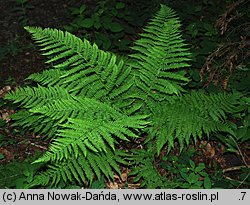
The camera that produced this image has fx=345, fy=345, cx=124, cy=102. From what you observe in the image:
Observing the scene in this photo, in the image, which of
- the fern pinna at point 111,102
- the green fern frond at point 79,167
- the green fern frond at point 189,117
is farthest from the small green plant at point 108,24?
the green fern frond at point 79,167

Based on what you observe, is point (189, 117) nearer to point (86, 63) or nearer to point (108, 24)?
point (86, 63)

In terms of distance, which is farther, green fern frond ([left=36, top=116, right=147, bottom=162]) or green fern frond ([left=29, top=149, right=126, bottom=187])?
green fern frond ([left=29, top=149, right=126, bottom=187])

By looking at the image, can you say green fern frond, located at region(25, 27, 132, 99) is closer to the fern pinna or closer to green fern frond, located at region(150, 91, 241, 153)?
the fern pinna

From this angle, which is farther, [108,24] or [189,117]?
[108,24]

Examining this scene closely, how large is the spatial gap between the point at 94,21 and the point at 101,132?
2787mm

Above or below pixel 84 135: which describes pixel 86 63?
above

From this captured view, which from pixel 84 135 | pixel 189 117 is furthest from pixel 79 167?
pixel 189 117

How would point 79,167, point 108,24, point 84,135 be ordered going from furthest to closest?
point 108,24, point 79,167, point 84,135

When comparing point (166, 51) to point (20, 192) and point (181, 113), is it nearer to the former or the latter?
point (181, 113)

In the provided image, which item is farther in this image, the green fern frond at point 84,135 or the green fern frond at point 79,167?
the green fern frond at point 79,167

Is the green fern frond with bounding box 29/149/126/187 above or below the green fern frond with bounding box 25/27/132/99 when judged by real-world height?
below

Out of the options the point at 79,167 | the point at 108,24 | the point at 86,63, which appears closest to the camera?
the point at 79,167

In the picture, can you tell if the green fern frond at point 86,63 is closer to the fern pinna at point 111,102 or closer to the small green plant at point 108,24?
the fern pinna at point 111,102

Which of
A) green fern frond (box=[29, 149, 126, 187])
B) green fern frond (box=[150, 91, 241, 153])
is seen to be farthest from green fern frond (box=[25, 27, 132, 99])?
green fern frond (box=[29, 149, 126, 187])
